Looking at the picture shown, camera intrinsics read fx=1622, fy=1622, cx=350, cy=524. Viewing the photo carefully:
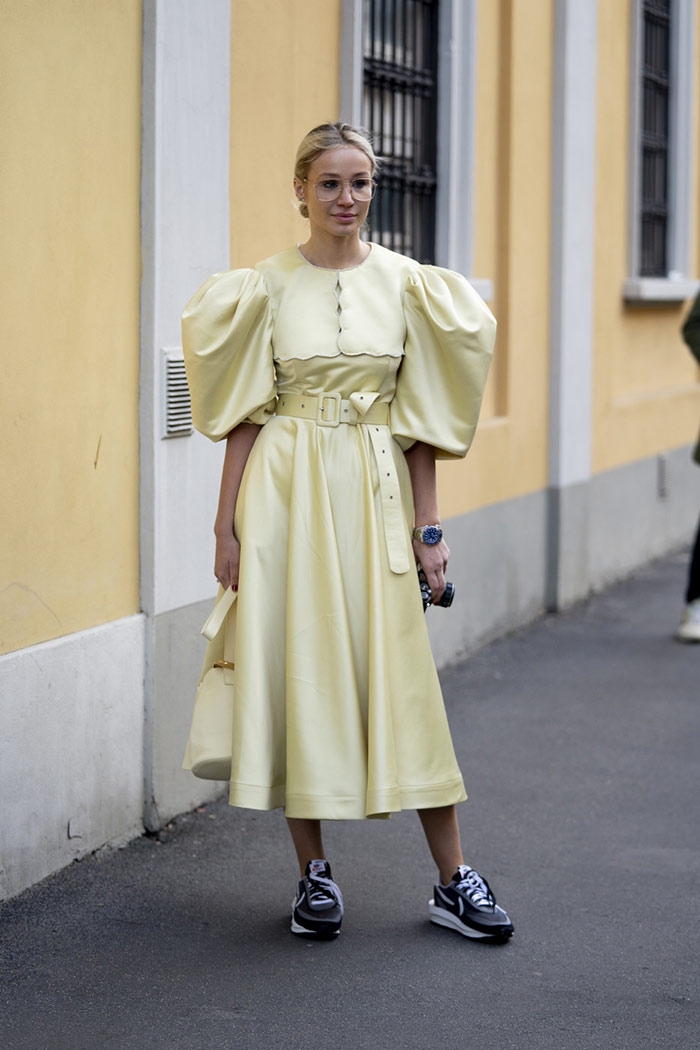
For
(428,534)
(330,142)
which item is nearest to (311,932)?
(428,534)

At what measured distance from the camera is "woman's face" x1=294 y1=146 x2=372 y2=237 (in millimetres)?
3926

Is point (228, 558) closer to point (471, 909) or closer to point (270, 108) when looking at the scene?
point (471, 909)

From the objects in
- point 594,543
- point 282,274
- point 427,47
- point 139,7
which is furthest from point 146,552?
point 594,543

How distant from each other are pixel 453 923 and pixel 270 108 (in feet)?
9.78

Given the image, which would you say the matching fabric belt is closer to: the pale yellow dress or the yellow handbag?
the pale yellow dress

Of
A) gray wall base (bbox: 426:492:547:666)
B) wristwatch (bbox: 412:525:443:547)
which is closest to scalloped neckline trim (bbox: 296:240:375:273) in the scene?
wristwatch (bbox: 412:525:443:547)

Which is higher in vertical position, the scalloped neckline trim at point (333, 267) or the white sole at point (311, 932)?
the scalloped neckline trim at point (333, 267)

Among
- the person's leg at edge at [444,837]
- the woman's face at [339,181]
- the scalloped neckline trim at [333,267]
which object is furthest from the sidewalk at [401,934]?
the woman's face at [339,181]

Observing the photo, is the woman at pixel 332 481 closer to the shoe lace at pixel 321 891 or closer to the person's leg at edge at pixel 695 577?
the shoe lace at pixel 321 891

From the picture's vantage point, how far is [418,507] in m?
→ 4.14

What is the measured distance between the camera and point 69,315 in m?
4.49

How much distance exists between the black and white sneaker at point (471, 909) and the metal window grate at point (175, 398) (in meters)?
1.64

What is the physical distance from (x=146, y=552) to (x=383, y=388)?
1225 mm

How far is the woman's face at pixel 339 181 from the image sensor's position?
3.93 meters
